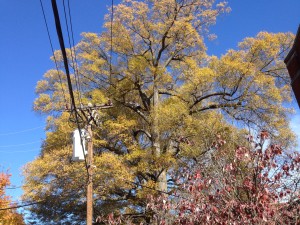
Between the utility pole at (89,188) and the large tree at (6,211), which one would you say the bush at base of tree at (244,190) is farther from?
the large tree at (6,211)

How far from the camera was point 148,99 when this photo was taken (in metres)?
22.3

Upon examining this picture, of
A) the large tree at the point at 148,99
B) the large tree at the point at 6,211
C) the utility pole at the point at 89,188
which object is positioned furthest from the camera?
the large tree at the point at 6,211

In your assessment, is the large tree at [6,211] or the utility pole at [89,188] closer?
the utility pole at [89,188]

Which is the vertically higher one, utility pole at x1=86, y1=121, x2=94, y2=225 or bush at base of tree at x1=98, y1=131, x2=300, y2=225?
Result: utility pole at x1=86, y1=121, x2=94, y2=225

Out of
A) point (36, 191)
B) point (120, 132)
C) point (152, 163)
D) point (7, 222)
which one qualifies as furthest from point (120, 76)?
point (7, 222)

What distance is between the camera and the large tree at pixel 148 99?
61.0 feet

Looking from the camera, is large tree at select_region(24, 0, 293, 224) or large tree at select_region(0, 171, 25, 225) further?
large tree at select_region(0, 171, 25, 225)

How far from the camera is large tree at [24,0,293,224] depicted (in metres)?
18.6

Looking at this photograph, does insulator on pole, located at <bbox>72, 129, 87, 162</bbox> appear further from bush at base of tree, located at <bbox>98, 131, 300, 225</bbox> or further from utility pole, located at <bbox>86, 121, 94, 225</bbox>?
bush at base of tree, located at <bbox>98, 131, 300, 225</bbox>

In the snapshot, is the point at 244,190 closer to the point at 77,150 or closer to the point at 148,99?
the point at 77,150

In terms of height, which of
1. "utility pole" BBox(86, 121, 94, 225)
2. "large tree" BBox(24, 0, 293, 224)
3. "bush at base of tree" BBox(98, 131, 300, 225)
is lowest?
"bush at base of tree" BBox(98, 131, 300, 225)

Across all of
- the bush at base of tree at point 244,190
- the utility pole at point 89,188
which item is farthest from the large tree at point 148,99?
the bush at base of tree at point 244,190

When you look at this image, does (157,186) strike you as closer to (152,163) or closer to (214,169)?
(152,163)

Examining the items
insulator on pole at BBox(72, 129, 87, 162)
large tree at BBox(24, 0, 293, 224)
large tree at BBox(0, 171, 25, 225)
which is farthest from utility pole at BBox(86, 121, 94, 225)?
large tree at BBox(0, 171, 25, 225)
